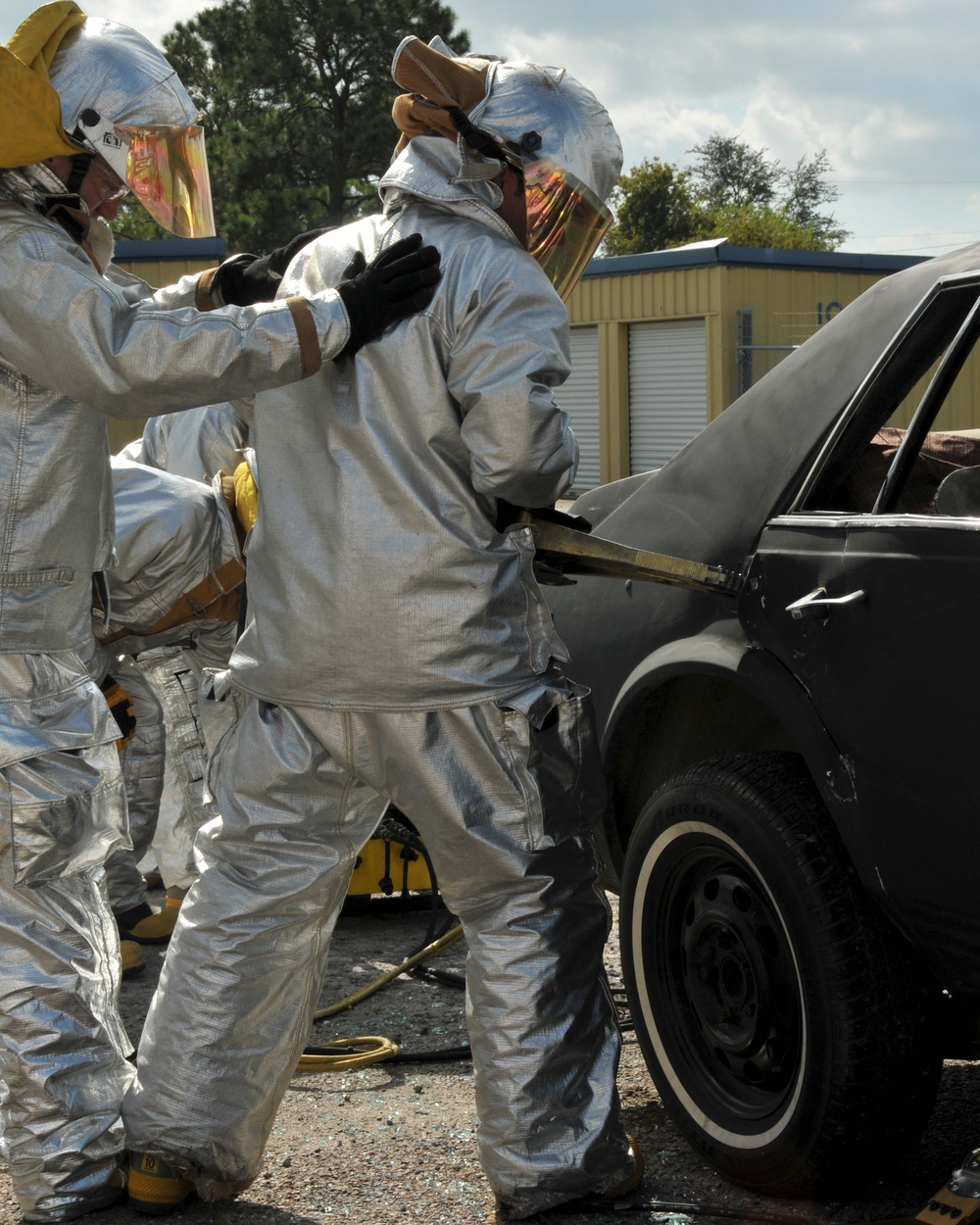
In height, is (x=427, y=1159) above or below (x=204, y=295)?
below

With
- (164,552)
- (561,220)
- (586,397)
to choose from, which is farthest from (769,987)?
(586,397)

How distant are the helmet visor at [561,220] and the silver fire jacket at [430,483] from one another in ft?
0.26

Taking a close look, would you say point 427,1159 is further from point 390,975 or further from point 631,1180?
point 390,975

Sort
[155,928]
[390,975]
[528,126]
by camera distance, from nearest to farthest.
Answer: [528,126], [390,975], [155,928]

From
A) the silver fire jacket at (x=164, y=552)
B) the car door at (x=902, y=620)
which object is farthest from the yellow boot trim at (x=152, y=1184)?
the silver fire jacket at (x=164, y=552)

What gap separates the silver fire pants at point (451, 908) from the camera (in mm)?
2617

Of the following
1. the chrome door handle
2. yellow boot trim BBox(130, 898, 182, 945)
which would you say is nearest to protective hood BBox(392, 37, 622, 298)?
the chrome door handle

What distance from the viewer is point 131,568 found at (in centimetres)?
410

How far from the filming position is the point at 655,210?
42312 millimetres

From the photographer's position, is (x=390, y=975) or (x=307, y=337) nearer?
(x=307, y=337)

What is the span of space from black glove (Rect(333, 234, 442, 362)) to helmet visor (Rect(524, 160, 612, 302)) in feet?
0.82

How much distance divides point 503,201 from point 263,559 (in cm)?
79

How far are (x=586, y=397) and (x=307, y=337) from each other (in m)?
22.4

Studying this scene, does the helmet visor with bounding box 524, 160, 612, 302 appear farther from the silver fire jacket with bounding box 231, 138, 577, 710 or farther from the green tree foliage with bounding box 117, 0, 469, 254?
the green tree foliage with bounding box 117, 0, 469, 254
